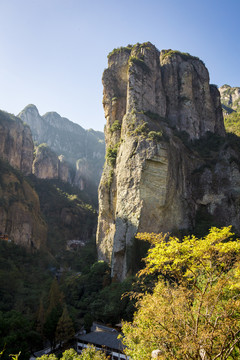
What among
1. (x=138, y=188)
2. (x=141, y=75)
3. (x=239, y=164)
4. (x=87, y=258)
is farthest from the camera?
(x=87, y=258)

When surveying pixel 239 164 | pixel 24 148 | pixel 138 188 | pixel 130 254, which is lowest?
pixel 130 254

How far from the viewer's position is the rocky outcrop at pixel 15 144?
6631cm

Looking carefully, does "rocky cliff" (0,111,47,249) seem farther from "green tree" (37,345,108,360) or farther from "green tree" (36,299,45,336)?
"green tree" (37,345,108,360)

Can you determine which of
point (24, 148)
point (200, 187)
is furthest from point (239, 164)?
point (24, 148)

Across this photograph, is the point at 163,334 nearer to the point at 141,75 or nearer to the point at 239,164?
the point at 239,164

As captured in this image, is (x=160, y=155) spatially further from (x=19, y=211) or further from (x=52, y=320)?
(x=19, y=211)

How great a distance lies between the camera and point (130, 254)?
2750 centimetres

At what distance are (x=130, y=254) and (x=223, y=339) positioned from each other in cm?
2214

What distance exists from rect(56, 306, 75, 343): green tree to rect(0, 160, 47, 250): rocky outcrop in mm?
28984

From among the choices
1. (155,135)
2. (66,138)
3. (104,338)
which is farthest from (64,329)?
(66,138)

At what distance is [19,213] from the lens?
49062mm

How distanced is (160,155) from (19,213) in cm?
3172

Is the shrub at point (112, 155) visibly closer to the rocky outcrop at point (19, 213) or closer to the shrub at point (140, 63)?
the shrub at point (140, 63)

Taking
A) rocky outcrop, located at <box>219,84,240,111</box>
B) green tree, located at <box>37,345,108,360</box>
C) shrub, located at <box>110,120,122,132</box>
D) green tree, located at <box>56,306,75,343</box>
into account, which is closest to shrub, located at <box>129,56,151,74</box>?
shrub, located at <box>110,120,122,132</box>
